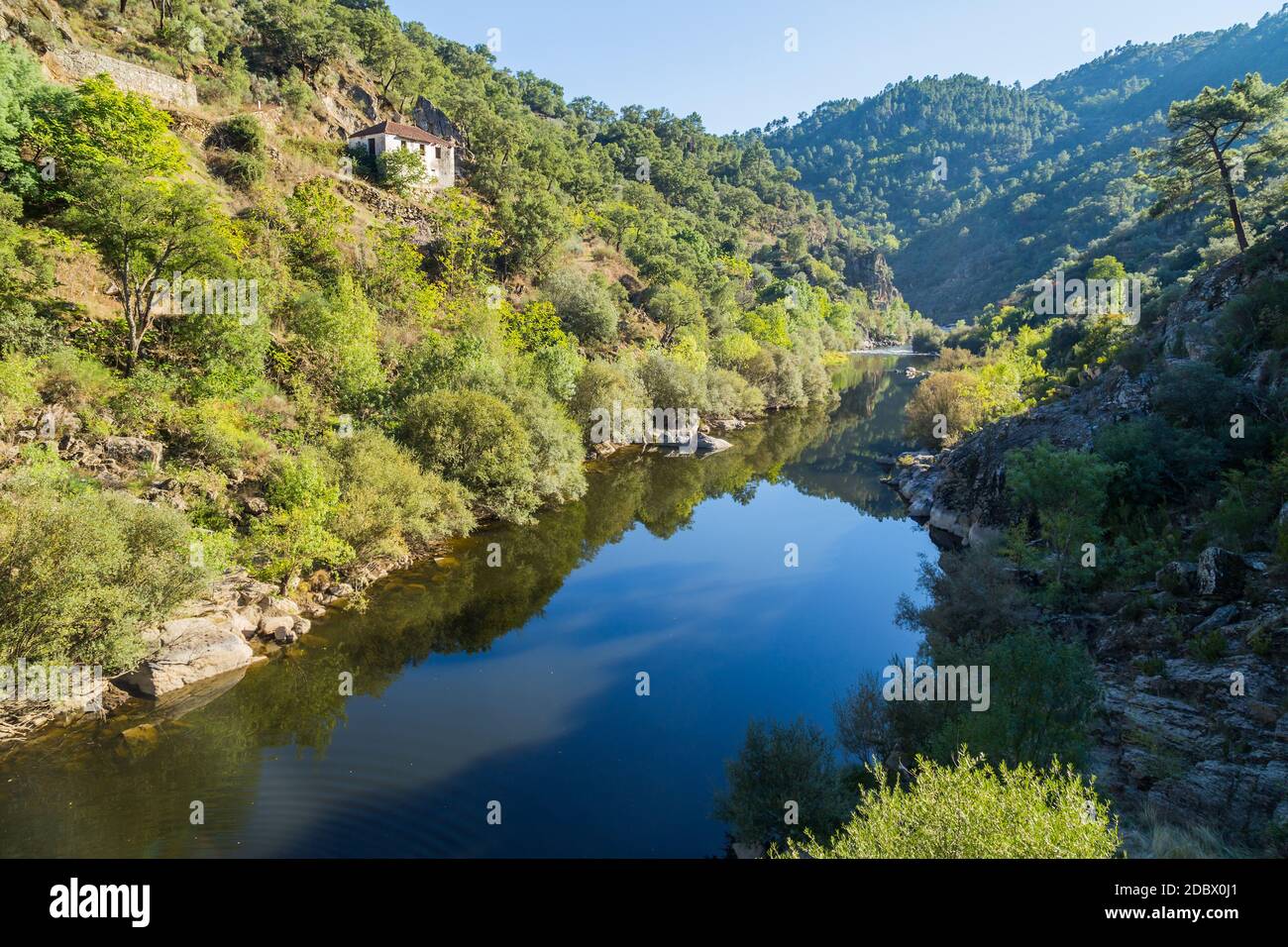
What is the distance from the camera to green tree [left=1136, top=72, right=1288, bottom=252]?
28141mm

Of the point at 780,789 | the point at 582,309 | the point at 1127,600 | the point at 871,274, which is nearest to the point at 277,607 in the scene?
the point at 780,789

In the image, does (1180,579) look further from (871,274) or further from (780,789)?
(871,274)

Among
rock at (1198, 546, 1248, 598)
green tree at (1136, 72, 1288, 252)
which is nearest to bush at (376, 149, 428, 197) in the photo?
green tree at (1136, 72, 1288, 252)

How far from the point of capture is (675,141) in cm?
13412

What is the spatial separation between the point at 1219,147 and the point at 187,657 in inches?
1791

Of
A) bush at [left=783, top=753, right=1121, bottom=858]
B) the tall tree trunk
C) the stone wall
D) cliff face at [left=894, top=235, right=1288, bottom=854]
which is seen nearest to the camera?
bush at [left=783, top=753, right=1121, bottom=858]

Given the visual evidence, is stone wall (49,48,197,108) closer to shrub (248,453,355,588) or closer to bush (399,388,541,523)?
bush (399,388,541,523)

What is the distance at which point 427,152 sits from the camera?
5522 centimetres

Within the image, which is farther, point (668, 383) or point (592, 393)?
point (668, 383)

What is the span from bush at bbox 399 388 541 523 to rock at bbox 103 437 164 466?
9.01m

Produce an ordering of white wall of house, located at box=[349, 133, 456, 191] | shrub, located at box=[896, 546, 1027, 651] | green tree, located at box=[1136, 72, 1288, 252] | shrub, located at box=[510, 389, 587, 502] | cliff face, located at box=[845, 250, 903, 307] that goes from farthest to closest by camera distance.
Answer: cliff face, located at box=[845, 250, 903, 307]
white wall of house, located at box=[349, 133, 456, 191]
shrub, located at box=[510, 389, 587, 502]
green tree, located at box=[1136, 72, 1288, 252]
shrub, located at box=[896, 546, 1027, 651]

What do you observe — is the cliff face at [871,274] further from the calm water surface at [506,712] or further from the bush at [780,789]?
the bush at [780,789]

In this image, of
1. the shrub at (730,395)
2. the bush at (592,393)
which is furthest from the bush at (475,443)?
the shrub at (730,395)
